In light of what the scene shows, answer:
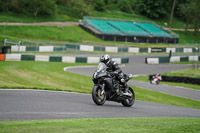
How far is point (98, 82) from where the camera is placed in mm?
11562

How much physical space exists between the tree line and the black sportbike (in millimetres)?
Result: 52624

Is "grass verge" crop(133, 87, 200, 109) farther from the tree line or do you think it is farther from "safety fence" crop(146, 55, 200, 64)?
the tree line

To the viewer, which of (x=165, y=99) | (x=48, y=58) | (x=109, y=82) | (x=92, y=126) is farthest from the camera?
(x=48, y=58)

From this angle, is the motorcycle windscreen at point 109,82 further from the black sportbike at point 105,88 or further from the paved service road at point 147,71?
the paved service road at point 147,71

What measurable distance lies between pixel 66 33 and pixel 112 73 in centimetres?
4787

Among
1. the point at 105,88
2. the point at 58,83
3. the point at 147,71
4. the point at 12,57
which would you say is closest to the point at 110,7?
the point at 147,71

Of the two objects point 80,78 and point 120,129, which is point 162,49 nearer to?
point 80,78

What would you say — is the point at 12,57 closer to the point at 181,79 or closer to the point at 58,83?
the point at 58,83

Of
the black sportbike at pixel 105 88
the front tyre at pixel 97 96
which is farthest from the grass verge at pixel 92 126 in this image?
the black sportbike at pixel 105 88

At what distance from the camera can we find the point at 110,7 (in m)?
84.7

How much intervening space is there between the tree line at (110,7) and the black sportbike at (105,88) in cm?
5262

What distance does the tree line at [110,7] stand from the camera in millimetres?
63281

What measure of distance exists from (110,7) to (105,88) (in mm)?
74367

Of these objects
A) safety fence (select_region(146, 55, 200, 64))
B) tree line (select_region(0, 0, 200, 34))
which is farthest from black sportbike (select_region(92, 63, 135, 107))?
tree line (select_region(0, 0, 200, 34))
